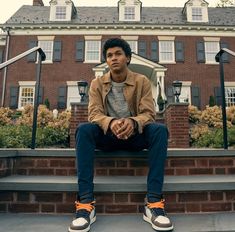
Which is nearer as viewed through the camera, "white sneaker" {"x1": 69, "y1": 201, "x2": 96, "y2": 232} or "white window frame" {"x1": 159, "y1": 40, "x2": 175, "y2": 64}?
"white sneaker" {"x1": 69, "y1": 201, "x2": 96, "y2": 232}

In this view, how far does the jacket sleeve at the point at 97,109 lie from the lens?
186 centimetres

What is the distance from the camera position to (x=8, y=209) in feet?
5.95

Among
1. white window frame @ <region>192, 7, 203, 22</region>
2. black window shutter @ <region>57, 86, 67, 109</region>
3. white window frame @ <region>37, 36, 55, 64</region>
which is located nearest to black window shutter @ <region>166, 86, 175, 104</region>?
white window frame @ <region>192, 7, 203, 22</region>

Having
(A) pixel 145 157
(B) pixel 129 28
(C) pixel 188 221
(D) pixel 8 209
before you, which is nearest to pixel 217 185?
(C) pixel 188 221

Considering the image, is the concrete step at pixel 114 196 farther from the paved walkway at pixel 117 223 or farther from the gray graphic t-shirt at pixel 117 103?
the gray graphic t-shirt at pixel 117 103

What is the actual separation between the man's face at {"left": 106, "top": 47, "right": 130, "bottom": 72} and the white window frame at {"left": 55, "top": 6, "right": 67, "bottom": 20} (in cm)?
1583

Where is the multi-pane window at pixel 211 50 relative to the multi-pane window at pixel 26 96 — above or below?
above

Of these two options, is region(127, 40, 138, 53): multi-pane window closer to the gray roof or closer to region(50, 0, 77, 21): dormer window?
the gray roof

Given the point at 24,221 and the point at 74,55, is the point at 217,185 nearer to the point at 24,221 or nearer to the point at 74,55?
the point at 24,221

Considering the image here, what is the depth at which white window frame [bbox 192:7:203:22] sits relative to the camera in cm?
1628

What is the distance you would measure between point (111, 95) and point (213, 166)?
1.13m

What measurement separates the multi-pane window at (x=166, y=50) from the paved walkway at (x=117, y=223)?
48.5 ft

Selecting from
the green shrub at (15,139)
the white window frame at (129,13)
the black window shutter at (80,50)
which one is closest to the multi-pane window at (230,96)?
the white window frame at (129,13)

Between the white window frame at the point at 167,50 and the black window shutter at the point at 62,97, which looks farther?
the white window frame at the point at 167,50
